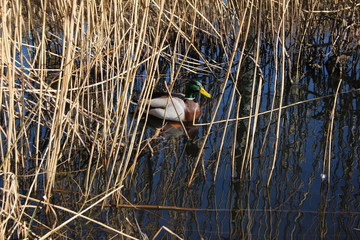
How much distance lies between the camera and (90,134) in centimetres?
412

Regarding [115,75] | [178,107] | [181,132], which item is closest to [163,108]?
[178,107]

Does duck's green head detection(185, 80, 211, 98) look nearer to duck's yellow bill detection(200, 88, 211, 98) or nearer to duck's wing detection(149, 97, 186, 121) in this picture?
duck's yellow bill detection(200, 88, 211, 98)

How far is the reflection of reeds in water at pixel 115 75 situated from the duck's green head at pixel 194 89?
0.18 metres

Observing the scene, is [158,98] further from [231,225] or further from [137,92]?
[231,225]

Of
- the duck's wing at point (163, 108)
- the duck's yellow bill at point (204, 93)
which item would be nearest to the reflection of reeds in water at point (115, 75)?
the duck's yellow bill at point (204, 93)

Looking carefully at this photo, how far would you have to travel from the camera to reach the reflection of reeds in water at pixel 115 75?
293 centimetres

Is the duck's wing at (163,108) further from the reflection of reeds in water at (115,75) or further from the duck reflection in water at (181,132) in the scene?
the reflection of reeds in water at (115,75)

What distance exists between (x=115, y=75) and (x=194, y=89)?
226 centimetres

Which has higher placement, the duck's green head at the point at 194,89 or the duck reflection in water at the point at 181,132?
the duck's green head at the point at 194,89

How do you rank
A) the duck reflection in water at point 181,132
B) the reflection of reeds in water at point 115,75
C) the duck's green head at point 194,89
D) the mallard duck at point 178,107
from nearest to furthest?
the reflection of reeds in water at point 115,75 < the duck reflection in water at point 181,132 < the mallard duck at point 178,107 < the duck's green head at point 194,89

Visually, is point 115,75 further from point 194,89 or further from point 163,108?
point 194,89

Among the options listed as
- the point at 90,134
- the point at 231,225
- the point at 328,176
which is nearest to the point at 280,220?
the point at 231,225

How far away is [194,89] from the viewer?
6.31 meters

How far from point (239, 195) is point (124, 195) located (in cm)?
79
